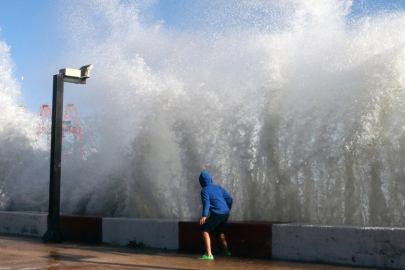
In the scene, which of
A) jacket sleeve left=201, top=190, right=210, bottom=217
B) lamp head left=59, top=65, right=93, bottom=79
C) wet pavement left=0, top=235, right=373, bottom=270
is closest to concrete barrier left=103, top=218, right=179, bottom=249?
wet pavement left=0, top=235, right=373, bottom=270

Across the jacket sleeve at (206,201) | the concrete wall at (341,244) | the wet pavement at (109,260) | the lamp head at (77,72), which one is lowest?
the wet pavement at (109,260)

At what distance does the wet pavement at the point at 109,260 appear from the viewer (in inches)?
201

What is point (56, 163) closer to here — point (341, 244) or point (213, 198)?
point (213, 198)

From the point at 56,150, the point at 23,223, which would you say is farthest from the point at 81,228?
the point at 23,223

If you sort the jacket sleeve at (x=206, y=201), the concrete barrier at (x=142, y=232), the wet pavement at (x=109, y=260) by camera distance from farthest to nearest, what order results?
the concrete barrier at (x=142, y=232) → the jacket sleeve at (x=206, y=201) → the wet pavement at (x=109, y=260)

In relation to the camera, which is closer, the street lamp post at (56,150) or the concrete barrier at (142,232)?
the concrete barrier at (142,232)

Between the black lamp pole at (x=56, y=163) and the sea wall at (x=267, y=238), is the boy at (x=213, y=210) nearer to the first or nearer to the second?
the sea wall at (x=267, y=238)

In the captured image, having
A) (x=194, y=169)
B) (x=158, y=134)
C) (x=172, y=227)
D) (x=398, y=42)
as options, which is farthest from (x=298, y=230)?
(x=158, y=134)

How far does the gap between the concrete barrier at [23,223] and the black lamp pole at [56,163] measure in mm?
727

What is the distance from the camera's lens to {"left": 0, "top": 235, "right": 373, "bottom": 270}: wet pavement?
16.7ft

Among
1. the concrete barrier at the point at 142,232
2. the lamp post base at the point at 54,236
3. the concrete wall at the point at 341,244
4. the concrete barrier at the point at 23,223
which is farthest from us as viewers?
the concrete barrier at the point at 23,223

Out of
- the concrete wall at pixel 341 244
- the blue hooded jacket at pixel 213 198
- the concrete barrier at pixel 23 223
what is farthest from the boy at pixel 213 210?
the concrete barrier at pixel 23 223

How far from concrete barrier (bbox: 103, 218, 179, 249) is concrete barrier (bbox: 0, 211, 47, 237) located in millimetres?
1693

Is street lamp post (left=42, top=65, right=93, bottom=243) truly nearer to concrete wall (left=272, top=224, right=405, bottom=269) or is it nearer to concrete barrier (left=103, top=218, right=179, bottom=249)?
concrete barrier (left=103, top=218, right=179, bottom=249)
